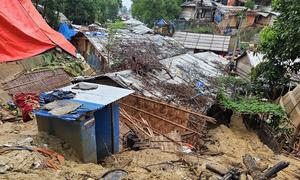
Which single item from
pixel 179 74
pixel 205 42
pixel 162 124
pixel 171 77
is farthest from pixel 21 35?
pixel 205 42

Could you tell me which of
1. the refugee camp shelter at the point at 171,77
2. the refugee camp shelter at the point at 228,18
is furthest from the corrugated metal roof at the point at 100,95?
the refugee camp shelter at the point at 228,18

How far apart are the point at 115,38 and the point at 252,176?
15164 mm

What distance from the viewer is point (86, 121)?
584cm

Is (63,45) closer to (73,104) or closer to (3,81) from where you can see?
(73,104)

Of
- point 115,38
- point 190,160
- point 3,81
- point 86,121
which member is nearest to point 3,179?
point 86,121

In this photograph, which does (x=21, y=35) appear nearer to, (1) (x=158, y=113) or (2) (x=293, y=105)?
(1) (x=158, y=113)

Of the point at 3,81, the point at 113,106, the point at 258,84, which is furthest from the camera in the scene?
the point at 258,84

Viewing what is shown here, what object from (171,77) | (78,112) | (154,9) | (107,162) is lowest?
(171,77)

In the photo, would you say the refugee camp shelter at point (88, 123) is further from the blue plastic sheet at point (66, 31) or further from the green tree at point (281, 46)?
the blue plastic sheet at point (66, 31)

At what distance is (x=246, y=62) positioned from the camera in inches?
832

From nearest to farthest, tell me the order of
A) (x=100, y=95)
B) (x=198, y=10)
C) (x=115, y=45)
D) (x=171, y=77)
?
(x=100, y=95) → (x=171, y=77) → (x=115, y=45) → (x=198, y=10)

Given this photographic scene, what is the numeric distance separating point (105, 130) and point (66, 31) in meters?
17.5

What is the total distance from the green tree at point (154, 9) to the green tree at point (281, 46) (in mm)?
26386

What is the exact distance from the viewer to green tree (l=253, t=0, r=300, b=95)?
35.5 feet
